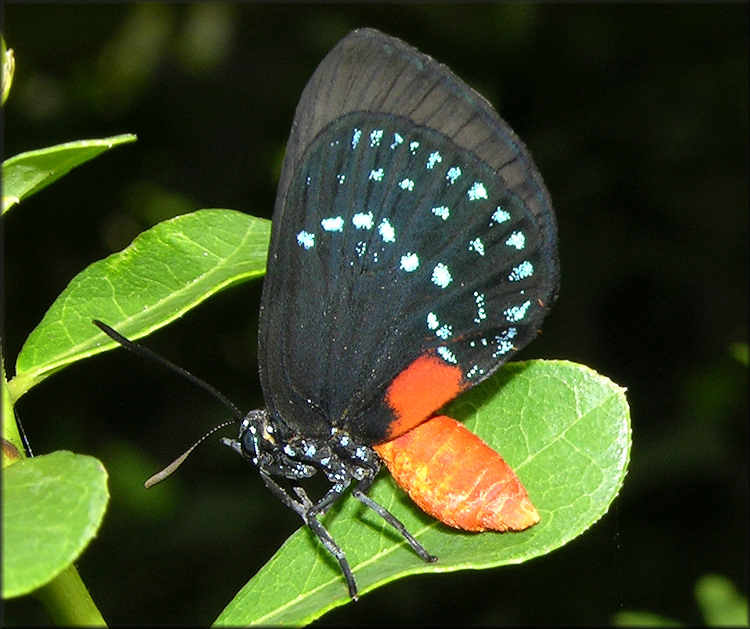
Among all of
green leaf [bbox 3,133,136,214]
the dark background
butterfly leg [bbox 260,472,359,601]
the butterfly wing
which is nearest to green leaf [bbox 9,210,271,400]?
the butterfly wing

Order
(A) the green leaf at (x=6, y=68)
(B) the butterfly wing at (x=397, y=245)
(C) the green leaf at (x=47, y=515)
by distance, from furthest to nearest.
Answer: (B) the butterfly wing at (x=397, y=245) < (A) the green leaf at (x=6, y=68) < (C) the green leaf at (x=47, y=515)

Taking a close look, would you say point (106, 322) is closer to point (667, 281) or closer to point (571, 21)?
point (571, 21)

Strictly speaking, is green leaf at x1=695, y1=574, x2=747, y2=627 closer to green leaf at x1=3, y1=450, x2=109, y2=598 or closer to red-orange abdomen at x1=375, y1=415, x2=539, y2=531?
red-orange abdomen at x1=375, y1=415, x2=539, y2=531

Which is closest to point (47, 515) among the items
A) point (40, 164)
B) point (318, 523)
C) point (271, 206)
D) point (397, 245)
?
point (40, 164)

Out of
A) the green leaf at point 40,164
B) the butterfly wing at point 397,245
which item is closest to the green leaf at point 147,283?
the butterfly wing at point 397,245

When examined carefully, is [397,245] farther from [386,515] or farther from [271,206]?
[271,206]

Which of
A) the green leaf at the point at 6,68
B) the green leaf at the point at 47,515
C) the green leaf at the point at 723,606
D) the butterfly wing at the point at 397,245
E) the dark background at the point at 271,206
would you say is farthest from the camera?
the dark background at the point at 271,206

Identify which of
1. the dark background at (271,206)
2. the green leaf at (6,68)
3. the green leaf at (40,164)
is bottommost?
the dark background at (271,206)

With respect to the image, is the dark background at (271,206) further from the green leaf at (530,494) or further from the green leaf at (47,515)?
the green leaf at (47,515)

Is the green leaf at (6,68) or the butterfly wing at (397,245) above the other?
the green leaf at (6,68)
